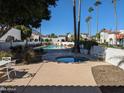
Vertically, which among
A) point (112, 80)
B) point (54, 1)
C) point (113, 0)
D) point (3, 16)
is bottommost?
point (112, 80)

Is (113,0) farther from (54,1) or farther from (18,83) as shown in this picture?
(18,83)

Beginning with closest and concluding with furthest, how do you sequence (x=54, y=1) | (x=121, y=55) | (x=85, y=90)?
1. (x=85, y=90)
2. (x=121, y=55)
3. (x=54, y=1)

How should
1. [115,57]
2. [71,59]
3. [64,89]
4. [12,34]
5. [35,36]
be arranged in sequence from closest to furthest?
[64,89] → [115,57] → [71,59] → [12,34] → [35,36]

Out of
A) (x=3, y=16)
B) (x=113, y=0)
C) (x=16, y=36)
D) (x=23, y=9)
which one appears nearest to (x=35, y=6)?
(x=23, y=9)

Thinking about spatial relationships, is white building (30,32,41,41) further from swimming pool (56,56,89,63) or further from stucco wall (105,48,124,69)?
stucco wall (105,48,124,69)

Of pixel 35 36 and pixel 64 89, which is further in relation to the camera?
pixel 35 36

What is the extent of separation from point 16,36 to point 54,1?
1066 inches

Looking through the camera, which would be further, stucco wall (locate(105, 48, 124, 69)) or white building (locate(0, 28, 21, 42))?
white building (locate(0, 28, 21, 42))

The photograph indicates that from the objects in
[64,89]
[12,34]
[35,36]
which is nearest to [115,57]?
[64,89]

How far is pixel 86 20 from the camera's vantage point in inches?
5453

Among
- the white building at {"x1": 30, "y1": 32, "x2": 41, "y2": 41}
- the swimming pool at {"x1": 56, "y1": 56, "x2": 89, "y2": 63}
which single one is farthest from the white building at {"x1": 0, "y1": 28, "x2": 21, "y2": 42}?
the white building at {"x1": 30, "y1": 32, "x2": 41, "y2": 41}

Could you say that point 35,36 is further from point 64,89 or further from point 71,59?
point 64,89

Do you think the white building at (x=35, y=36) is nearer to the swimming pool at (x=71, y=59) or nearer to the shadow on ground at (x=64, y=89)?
the swimming pool at (x=71, y=59)

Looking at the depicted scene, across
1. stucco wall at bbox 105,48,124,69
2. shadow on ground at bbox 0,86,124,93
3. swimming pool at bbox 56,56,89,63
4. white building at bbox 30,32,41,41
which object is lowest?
swimming pool at bbox 56,56,89,63
